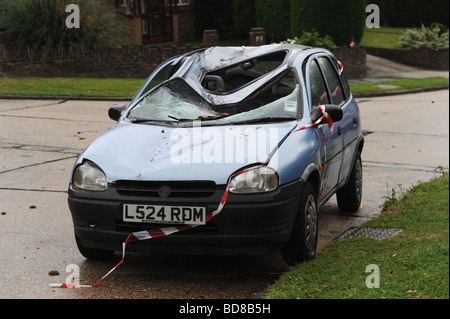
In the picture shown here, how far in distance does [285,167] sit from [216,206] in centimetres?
60

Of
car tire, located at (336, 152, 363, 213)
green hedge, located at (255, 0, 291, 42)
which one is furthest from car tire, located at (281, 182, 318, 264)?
green hedge, located at (255, 0, 291, 42)

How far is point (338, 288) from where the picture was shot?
198 inches

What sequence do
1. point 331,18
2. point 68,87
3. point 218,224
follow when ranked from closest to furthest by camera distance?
point 218,224 → point 68,87 → point 331,18

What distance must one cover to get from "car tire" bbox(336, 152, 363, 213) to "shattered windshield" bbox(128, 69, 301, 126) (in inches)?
51.3

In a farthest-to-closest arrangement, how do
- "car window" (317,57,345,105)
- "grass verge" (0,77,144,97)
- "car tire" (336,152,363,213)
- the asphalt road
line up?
"grass verge" (0,77,144,97)
"car tire" (336,152,363,213)
"car window" (317,57,345,105)
the asphalt road

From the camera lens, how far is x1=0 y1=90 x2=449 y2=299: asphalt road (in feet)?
17.9

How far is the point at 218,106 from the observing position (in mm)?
6910

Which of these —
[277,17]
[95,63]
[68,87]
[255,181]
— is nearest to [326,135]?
[255,181]

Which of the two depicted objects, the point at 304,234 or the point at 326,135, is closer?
the point at 304,234

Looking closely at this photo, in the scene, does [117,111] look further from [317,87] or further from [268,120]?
[317,87]

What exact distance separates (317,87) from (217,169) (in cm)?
197

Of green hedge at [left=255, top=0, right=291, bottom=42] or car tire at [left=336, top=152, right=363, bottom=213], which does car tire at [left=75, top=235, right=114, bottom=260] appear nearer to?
car tire at [left=336, top=152, right=363, bottom=213]
